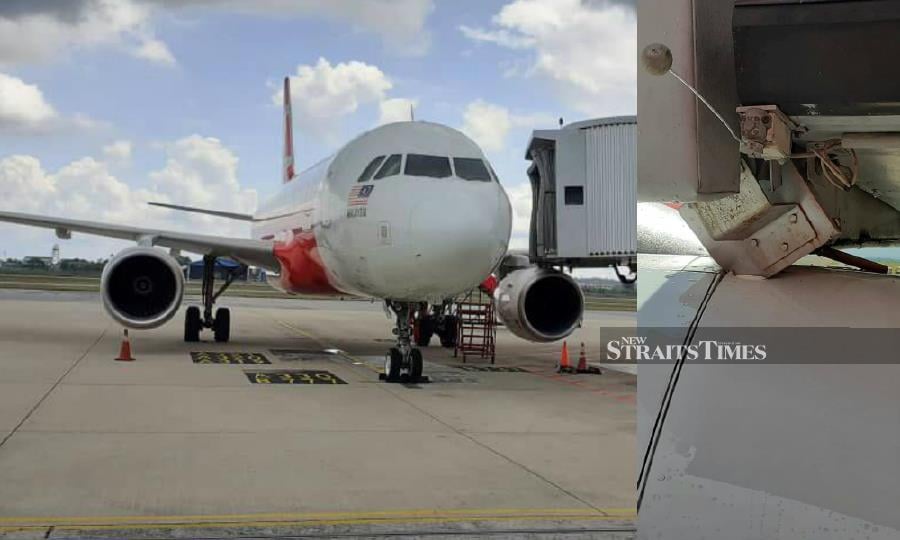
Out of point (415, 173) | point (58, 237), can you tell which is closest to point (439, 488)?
Result: point (415, 173)

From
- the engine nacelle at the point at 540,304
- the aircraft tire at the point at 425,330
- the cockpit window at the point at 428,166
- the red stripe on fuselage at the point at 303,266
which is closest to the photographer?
the cockpit window at the point at 428,166

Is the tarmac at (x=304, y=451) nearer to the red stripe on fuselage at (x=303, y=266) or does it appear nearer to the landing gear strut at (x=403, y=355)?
the landing gear strut at (x=403, y=355)

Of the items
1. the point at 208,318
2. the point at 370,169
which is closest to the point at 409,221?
the point at 370,169

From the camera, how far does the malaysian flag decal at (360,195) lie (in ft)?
34.8

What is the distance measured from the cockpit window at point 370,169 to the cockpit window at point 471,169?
3.26 ft

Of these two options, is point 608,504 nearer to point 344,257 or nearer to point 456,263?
point 456,263

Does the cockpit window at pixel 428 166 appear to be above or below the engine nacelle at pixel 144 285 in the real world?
above

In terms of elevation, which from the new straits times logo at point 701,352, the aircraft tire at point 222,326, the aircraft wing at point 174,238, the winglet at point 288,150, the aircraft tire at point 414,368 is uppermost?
the winglet at point 288,150

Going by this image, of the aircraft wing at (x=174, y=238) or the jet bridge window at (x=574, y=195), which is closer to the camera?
the jet bridge window at (x=574, y=195)

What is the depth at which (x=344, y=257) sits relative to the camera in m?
11.2

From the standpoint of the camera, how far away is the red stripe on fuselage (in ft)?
43.7

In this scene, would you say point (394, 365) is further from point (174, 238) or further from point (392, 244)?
point (174, 238)

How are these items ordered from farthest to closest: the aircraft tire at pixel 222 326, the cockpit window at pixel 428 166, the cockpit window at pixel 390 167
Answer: the aircraft tire at pixel 222 326 → the cockpit window at pixel 390 167 → the cockpit window at pixel 428 166

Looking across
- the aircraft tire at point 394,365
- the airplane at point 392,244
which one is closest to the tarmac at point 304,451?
the aircraft tire at point 394,365
